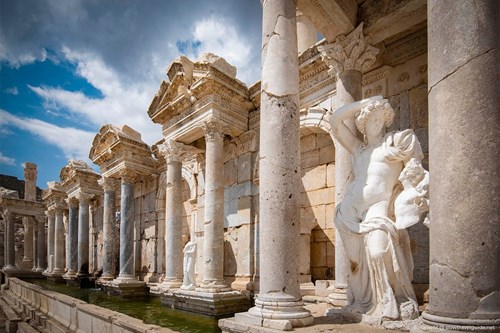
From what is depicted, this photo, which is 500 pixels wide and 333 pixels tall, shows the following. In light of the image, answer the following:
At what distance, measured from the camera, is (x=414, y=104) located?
6.52m

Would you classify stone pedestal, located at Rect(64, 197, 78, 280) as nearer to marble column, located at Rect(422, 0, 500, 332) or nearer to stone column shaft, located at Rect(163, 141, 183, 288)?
stone column shaft, located at Rect(163, 141, 183, 288)

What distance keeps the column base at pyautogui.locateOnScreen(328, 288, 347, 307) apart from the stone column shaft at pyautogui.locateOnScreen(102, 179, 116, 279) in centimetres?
1172

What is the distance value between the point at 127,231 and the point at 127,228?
114mm

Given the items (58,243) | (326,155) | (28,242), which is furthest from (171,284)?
(28,242)

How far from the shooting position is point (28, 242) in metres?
27.4

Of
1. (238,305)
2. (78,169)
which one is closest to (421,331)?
(238,305)

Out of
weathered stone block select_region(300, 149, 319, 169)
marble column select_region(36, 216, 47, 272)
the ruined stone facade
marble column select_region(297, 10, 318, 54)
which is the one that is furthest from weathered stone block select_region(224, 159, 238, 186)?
marble column select_region(36, 216, 47, 272)

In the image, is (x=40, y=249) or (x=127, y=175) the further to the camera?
(x=40, y=249)

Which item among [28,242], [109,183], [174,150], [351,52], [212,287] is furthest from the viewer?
[28,242]

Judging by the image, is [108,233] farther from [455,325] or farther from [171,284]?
[455,325]

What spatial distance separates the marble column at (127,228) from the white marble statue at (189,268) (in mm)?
4586

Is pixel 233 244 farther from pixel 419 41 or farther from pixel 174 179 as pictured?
pixel 419 41

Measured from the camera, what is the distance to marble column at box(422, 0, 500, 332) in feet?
9.41

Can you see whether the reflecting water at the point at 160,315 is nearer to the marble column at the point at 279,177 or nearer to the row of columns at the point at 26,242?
the marble column at the point at 279,177
